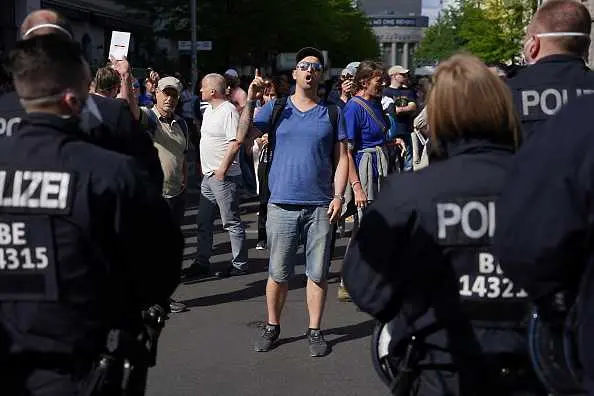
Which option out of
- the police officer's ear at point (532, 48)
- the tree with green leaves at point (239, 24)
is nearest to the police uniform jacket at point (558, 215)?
the police officer's ear at point (532, 48)

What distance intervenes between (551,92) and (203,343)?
3.30 metres

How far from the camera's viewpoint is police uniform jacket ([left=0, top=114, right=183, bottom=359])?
2.64 metres

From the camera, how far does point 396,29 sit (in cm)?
14612

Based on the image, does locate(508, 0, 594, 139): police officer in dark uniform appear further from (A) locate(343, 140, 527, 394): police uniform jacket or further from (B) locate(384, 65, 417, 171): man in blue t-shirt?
(B) locate(384, 65, 417, 171): man in blue t-shirt

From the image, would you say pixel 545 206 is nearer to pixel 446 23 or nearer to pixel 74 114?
pixel 74 114

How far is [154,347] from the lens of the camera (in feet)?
10.2

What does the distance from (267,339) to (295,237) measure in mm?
742

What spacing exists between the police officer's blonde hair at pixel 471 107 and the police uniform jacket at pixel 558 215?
507mm

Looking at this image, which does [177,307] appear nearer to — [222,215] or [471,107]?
→ [222,215]

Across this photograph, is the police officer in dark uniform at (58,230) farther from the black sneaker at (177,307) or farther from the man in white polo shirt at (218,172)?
the man in white polo shirt at (218,172)

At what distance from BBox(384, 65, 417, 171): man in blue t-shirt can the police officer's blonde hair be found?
769cm

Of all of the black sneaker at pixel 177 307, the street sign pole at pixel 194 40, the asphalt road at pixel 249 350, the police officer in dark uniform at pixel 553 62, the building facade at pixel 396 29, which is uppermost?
the building facade at pixel 396 29

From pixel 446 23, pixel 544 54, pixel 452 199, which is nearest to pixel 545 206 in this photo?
pixel 452 199

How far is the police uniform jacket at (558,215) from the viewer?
7.38 ft
